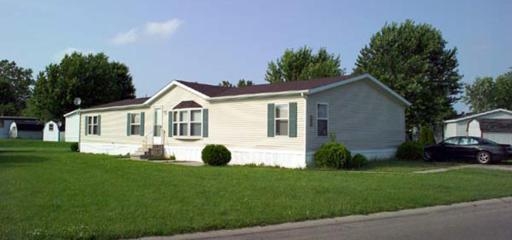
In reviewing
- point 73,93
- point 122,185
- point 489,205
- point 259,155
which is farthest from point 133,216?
point 73,93

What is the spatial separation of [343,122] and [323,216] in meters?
13.2

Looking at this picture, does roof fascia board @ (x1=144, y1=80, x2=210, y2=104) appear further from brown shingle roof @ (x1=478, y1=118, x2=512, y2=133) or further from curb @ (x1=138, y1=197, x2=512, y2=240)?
brown shingle roof @ (x1=478, y1=118, x2=512, y2=133)

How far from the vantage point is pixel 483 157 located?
23.8 m

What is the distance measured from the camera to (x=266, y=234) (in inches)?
331

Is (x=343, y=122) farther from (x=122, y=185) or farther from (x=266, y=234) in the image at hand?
(x=266, y=234)

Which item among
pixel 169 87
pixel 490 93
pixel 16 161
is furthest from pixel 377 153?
pixel 490 93

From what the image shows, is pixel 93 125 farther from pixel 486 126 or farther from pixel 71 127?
pixel 486 126

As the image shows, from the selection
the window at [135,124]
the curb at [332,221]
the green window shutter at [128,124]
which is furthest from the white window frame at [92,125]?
the curb at [332,221]

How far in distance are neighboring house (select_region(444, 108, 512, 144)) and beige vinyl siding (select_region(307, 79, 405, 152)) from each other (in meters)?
13.6

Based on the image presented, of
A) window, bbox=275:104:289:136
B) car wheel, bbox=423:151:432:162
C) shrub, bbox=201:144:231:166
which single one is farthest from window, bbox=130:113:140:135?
car wheel, bbox=423:151:432:162

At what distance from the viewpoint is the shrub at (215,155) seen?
892 inches

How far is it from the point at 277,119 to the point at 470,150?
9.25m

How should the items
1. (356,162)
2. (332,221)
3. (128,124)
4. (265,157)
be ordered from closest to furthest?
(332,221), (356,162), (265,157), (128,124)

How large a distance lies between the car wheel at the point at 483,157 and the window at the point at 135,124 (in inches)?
727
